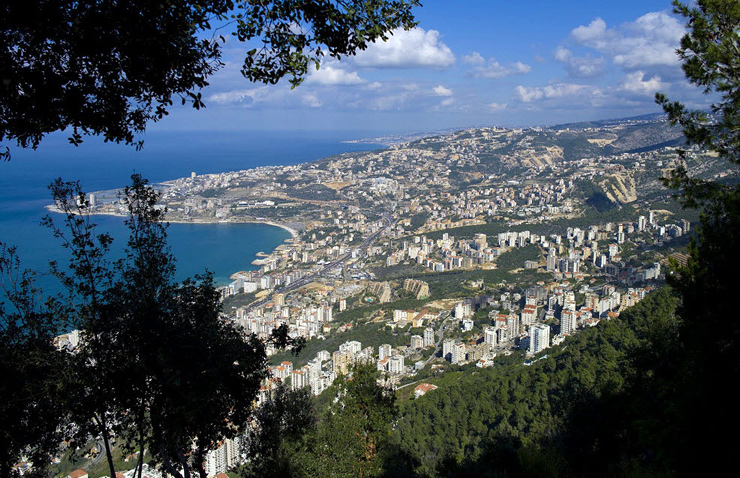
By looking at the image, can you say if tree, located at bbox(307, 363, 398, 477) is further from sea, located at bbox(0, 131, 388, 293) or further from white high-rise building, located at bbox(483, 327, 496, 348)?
white high-rise building, located at bbox(483, 327, 496, 348)

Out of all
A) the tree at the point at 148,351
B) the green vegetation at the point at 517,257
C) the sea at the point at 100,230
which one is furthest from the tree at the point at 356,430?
the green vegetation at the point at 517,257

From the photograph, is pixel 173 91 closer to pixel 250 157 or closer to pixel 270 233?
pixel 270 233

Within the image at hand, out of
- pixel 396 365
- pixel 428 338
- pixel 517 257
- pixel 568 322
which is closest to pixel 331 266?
pixel 517 257

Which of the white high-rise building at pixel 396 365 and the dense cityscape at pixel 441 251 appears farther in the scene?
the dense cityscape at pixel 441 251

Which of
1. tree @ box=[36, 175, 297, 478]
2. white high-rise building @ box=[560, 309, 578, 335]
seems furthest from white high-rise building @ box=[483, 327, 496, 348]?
tree @ box=[36, 175, 297, 478]

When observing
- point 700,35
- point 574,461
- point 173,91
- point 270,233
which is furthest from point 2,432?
point 270,233

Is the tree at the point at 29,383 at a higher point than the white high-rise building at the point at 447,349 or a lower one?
higher

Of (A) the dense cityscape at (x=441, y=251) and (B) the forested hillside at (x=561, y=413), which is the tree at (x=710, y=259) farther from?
(A) the dense cityscape at (x=441, y=251)
